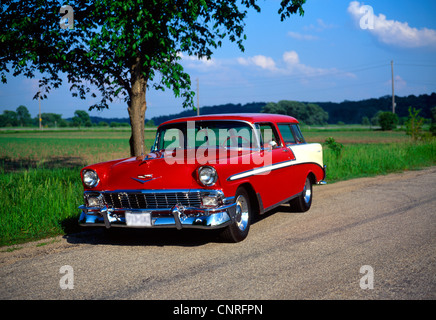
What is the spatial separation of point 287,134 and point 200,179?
294cm

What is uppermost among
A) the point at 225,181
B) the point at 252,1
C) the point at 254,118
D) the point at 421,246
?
the point at 252,1

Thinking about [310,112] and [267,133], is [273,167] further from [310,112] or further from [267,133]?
[310,112]

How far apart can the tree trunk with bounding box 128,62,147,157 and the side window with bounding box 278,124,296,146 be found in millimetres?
3945

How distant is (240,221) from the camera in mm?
5453

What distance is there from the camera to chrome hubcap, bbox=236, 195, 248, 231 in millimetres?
5375

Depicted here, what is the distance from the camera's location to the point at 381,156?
15.3 m

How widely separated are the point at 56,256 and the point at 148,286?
1705 mm

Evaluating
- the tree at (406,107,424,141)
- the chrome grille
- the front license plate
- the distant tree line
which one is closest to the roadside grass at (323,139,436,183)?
the tree at (406,107,424,141)

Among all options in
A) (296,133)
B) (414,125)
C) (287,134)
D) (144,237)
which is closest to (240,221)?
(144,237)

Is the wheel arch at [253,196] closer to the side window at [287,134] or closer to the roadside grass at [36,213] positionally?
the side window at [287,134]

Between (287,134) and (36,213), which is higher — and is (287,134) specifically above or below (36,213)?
above

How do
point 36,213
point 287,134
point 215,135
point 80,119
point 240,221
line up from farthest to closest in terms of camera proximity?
point 80,119 → point 287,134 → point 36,213 → point 215,135 → point 240,221
